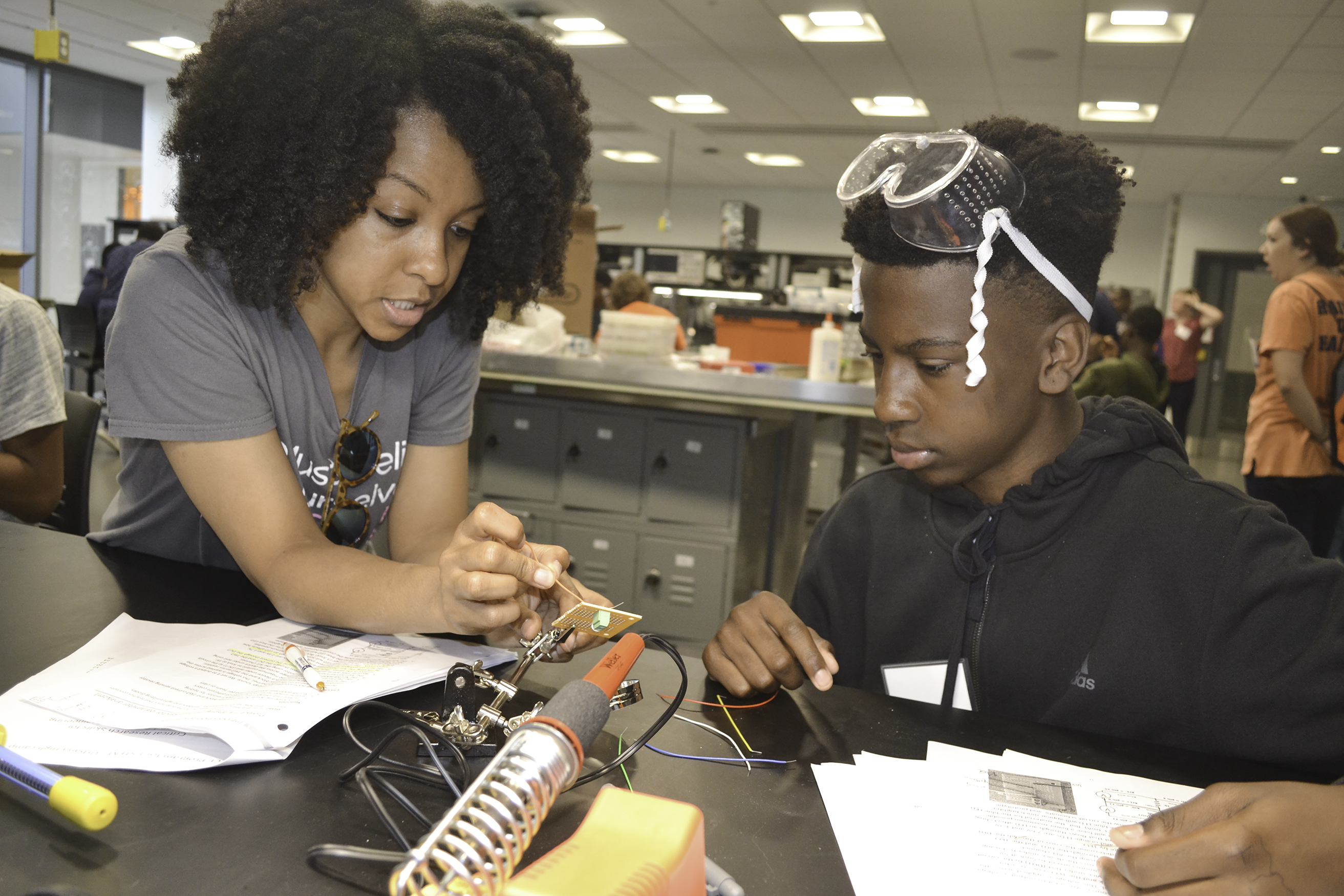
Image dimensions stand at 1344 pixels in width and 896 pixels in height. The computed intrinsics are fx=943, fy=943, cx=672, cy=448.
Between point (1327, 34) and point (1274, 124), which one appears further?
point (1274, 124)

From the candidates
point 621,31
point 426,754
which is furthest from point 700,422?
point 621,31

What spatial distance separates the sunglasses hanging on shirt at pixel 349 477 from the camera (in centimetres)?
119

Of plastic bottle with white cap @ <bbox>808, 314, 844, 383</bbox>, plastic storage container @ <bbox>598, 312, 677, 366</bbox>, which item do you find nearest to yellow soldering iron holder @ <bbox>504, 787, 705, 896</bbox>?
plastic bottle with white cap @ <bbox>808, 314, 844, 383</bbox>

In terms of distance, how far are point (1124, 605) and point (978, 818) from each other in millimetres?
418

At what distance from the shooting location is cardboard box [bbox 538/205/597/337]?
13.0ft

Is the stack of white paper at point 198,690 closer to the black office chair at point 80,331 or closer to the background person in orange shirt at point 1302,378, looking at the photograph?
the background person in orange shirt at point 1302,378

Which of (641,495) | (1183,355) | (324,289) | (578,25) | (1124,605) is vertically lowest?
(641,495)

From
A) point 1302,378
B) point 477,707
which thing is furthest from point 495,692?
point 1302,378

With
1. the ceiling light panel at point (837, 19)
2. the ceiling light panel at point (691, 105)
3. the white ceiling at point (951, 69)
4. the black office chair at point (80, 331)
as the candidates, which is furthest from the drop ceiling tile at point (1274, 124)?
Result: the black office chair at point (80, 331)

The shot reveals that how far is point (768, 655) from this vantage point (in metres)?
0.82

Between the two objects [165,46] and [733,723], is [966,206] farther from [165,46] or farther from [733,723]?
[165,46]

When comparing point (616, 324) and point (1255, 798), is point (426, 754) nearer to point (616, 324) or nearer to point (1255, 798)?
point (1255, 798)

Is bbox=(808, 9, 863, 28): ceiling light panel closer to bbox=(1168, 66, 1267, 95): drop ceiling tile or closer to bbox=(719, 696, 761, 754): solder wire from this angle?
bbox=(1168, 66, 1267, 95): drop ceiling tile

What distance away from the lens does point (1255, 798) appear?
0.58 metres
